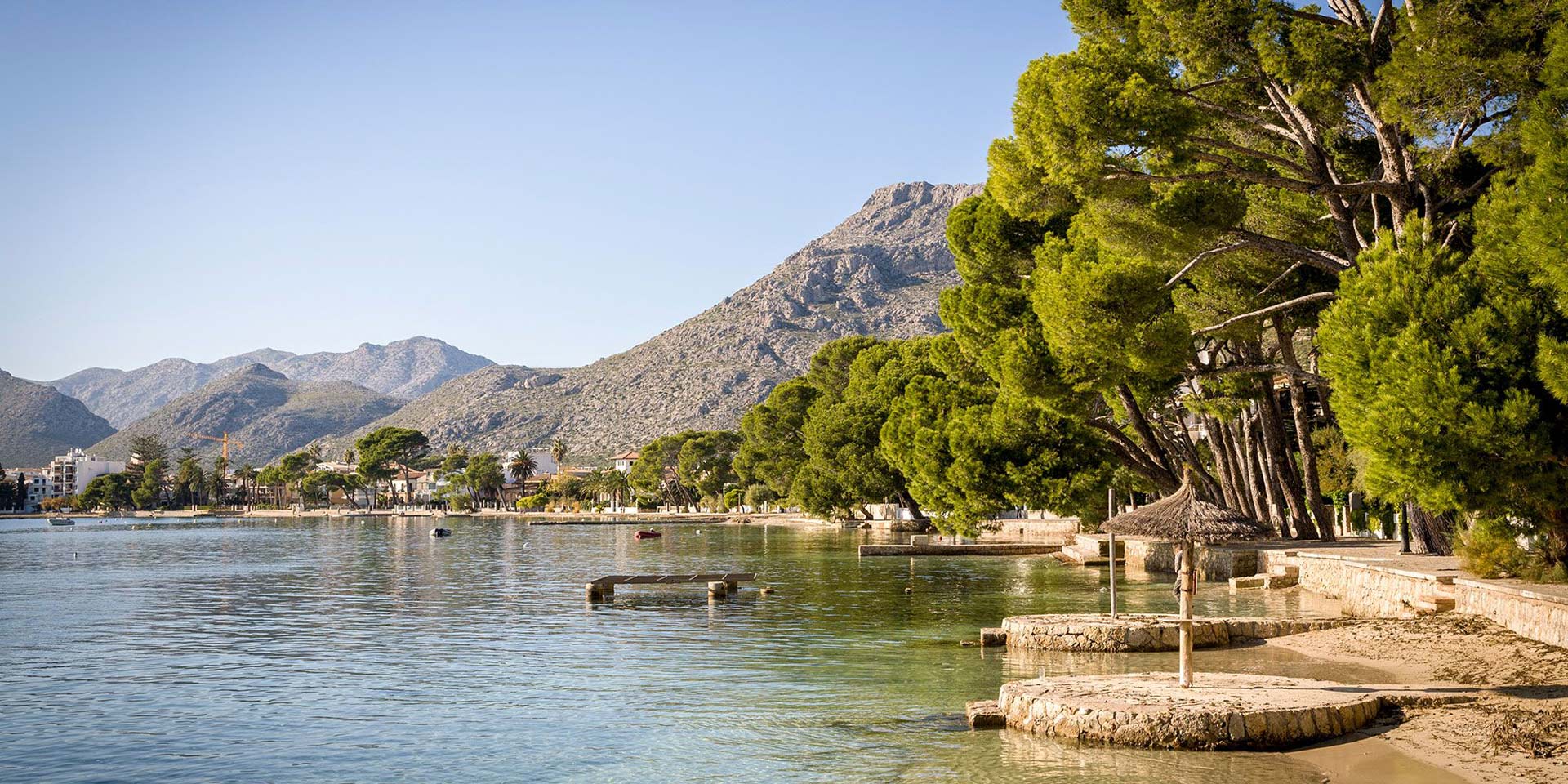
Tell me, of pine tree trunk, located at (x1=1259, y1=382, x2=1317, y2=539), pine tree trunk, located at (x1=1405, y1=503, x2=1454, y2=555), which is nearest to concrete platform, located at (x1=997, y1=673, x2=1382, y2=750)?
pine tree trunk, located at (x1=1405, y1=503, x2=1454, y2=555)

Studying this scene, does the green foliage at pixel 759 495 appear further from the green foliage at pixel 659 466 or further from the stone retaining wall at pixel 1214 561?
the stone retaining wall at pixel 1214 561

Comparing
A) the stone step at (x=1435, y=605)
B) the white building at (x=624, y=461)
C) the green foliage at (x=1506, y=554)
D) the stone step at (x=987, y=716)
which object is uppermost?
the white building at (x=624, y=461)

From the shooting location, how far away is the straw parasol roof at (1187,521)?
98.8 ft

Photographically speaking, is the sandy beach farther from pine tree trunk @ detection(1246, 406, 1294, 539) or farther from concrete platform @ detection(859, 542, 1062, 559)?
concrete platform @ detection(859, 542, 1062, 559)

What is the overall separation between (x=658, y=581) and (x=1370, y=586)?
19.5 m

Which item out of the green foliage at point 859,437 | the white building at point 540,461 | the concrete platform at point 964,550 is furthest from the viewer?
the white building at point 540,461

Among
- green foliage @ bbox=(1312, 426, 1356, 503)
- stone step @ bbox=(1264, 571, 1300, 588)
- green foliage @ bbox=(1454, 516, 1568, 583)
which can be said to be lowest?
stone step @ bbox=(1264, 571, 1300, 588)

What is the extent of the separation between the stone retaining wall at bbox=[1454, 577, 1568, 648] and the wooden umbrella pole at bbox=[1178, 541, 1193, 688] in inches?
201

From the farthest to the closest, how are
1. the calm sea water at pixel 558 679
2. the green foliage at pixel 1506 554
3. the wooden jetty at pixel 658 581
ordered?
1. the wooden jetty at pixel 658 581
2. the green foliage at pixel 1506 554
3. the calm sea water at pixel 558 679

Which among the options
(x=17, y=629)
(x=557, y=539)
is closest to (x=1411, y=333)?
(x=17, y=629)

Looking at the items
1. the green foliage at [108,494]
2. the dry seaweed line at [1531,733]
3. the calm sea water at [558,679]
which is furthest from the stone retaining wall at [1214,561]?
the green foliage at [108,494]

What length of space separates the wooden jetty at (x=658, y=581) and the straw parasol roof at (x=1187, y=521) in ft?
35.6

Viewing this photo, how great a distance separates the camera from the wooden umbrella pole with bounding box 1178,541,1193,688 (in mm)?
13227

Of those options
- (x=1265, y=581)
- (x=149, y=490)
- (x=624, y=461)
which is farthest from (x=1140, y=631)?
(x=149, y=490)
